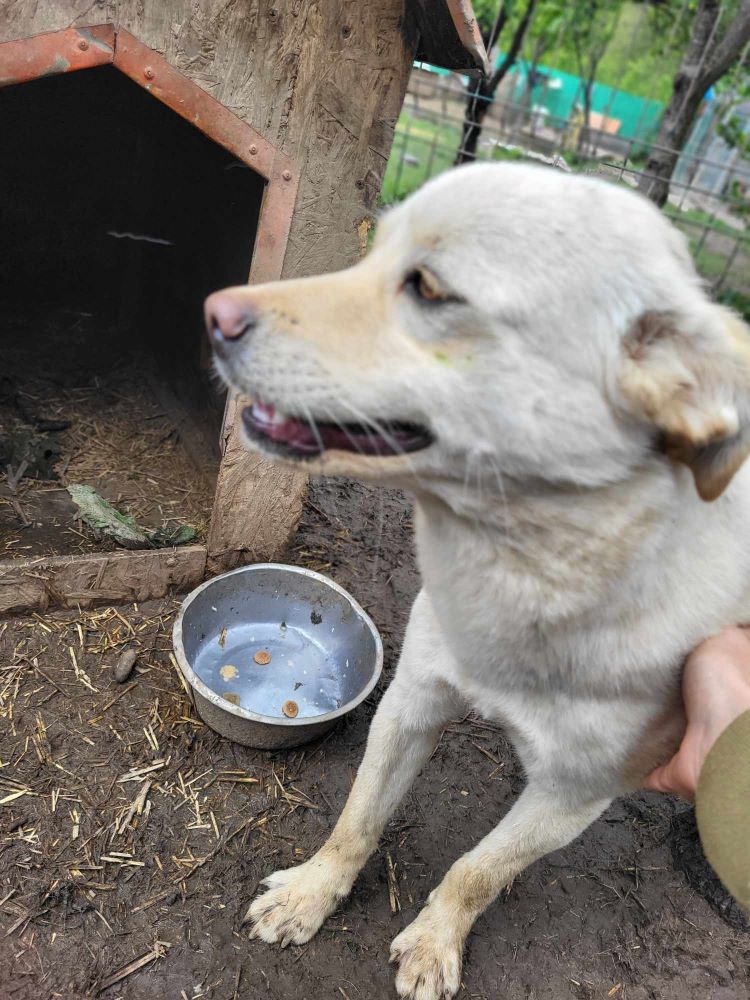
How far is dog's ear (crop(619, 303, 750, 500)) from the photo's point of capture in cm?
146

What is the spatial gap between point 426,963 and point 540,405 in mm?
1986

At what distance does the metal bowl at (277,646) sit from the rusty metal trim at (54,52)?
200cm

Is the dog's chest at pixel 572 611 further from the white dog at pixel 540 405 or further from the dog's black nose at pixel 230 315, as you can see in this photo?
the dog's black nose at pixel 230 315

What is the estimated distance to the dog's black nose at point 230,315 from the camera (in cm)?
158

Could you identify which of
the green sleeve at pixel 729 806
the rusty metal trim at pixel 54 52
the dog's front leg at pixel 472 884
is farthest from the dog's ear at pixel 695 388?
the rusty metal trim at pixel 54 52

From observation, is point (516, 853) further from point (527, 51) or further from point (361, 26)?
point (527, 51)

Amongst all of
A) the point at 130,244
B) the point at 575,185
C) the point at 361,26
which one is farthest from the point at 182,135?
the point at 575,185

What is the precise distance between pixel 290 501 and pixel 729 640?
2378 millimetres

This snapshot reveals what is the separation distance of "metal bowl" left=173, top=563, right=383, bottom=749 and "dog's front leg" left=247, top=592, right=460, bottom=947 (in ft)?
1.65

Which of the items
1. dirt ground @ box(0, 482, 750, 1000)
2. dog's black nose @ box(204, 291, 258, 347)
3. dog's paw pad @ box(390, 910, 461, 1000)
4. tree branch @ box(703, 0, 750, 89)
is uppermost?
tree branch @ box(703, 0, 750, 89)

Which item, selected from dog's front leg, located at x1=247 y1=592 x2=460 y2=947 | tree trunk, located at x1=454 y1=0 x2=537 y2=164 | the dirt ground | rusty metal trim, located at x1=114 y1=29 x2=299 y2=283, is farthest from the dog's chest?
tree trunk, located at x1=454 y1=0 x2=537 y2=164

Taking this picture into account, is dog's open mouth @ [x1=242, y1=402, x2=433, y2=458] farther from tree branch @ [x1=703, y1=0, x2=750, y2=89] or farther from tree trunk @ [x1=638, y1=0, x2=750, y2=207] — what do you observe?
tree branch @ [x1=703, y1=0, x2=750, y2=89]

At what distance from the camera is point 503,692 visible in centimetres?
204

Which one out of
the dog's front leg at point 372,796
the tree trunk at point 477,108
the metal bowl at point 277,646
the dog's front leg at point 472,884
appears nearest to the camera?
the dog's front leg at point 472,884
